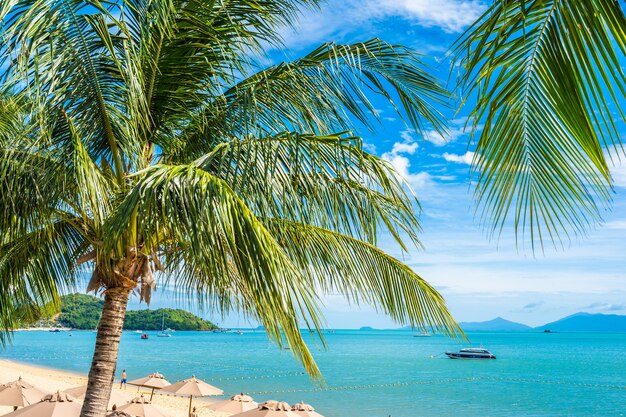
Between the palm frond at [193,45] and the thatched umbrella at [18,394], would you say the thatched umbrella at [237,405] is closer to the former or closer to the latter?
the thatched umbrella at [18,394]

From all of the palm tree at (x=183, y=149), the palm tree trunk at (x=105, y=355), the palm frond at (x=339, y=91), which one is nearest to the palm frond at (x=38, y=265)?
the palm tree at (x=183, y=149)

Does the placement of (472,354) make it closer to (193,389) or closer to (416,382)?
(416,382)

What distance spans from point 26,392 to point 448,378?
46.8 m

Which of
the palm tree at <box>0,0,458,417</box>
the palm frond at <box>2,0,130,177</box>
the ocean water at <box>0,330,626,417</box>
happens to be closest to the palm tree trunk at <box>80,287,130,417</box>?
the palm tree at <box>0,0,458,417</box>

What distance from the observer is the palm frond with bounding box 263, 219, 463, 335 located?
5.61 meters

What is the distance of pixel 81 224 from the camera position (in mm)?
5457

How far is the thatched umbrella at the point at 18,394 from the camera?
12.3 meters

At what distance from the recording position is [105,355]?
4.86 meters

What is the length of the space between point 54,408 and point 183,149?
5.83 m

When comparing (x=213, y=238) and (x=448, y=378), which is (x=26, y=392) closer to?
(x=213, y=238)

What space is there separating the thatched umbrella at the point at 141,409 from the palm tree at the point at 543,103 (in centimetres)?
1139

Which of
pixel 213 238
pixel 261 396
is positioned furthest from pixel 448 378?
pixel 213 238

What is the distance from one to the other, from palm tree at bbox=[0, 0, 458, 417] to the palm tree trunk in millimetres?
11

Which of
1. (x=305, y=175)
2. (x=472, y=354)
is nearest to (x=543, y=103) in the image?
(x=305, y=175)
